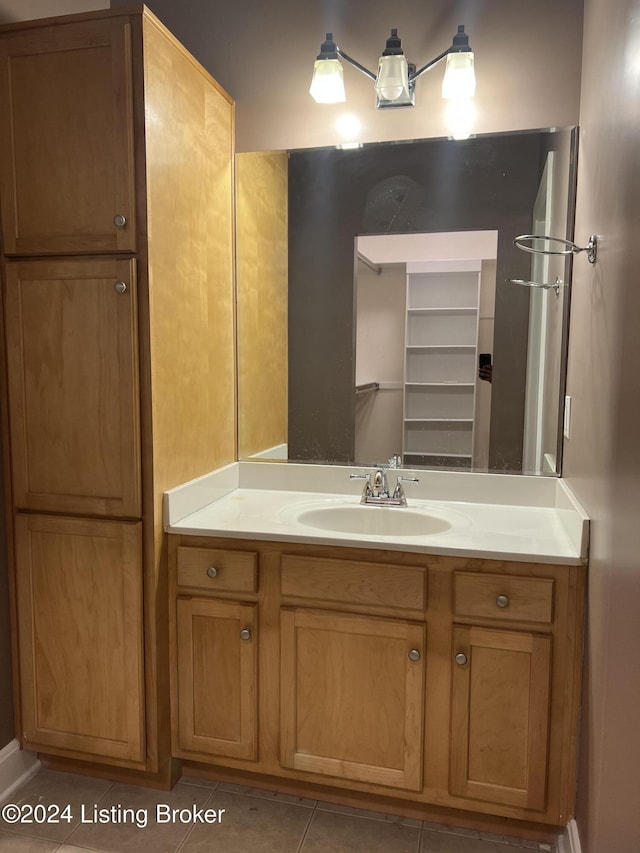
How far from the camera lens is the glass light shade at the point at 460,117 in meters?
1.98

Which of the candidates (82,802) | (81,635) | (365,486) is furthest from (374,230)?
(82,802)

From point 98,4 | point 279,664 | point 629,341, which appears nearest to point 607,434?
point 629,341

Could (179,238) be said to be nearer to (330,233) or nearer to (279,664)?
(330,233)

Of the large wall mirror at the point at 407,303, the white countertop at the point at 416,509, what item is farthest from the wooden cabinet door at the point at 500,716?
the large wall mirror at the point at 407,303

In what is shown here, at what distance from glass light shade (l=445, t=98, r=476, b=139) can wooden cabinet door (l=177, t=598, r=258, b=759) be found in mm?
1619

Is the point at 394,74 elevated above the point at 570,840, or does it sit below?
above

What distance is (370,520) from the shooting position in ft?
6.51

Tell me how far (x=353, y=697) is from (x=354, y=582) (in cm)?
32

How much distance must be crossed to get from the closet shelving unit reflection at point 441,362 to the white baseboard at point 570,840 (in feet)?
3.36

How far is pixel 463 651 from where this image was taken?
5.27ft

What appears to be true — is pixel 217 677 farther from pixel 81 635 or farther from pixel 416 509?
pixel 416 509

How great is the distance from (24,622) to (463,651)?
Result: 1289mm

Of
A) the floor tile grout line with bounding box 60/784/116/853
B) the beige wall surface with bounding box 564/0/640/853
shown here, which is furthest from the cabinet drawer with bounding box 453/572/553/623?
the floor tile grout line with bounding box 60/784/116/853

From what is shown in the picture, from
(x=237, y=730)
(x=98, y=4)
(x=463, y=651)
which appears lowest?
(x=237, y=730)
